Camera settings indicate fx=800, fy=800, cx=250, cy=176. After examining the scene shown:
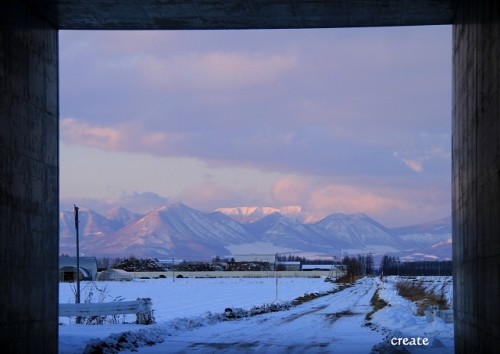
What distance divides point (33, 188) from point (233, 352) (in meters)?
6.42

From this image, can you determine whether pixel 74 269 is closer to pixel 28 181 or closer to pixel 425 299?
pixel 425 299

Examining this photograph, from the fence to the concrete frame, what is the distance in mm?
11379

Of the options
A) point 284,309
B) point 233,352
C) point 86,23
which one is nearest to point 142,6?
point 86,23

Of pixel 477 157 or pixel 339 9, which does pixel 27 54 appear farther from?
pixel 477 157

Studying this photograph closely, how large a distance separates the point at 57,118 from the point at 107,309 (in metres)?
12.7

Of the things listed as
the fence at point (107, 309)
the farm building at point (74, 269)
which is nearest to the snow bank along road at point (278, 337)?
the fence at point (107, 309)

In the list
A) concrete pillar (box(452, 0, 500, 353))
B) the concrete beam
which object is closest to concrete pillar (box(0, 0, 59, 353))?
the concrete beam

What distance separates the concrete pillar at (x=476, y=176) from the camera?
11.3m

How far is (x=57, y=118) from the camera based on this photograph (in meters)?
17.3

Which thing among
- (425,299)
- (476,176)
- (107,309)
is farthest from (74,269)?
(476,176)

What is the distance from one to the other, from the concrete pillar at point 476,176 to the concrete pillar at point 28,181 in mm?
8061

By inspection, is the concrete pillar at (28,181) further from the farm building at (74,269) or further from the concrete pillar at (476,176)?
the farm building at (74,269)

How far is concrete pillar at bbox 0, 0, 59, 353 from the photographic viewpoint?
14117 millimetres

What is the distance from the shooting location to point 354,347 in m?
20.1
